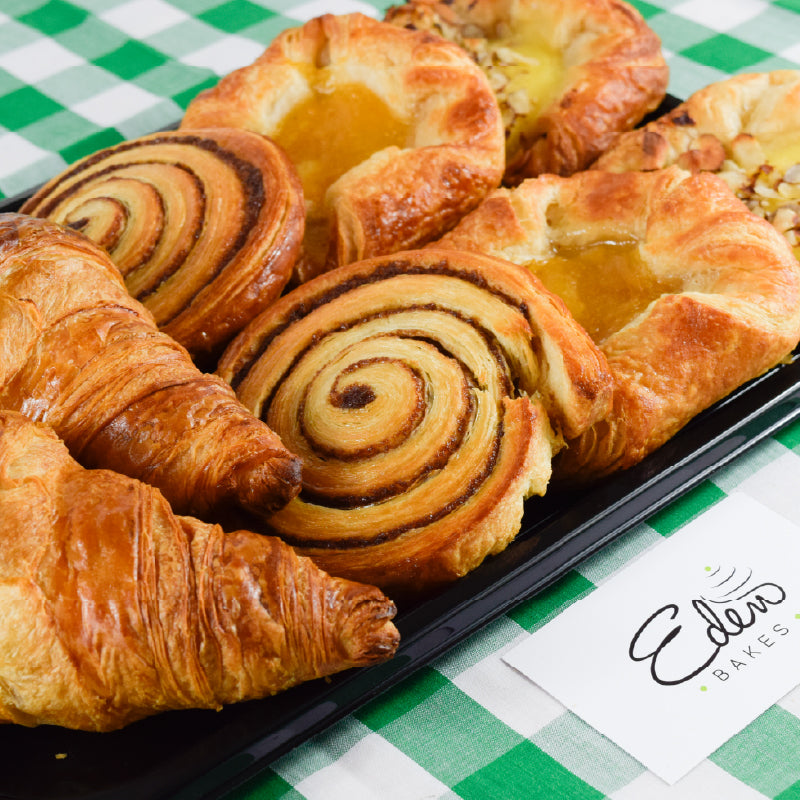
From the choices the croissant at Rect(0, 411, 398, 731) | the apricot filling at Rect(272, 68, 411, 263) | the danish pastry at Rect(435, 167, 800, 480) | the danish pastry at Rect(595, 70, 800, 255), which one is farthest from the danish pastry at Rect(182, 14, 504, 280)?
the croissant at Rect(0, 411, 398, 731)

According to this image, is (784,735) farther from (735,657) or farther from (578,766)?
(578,766)

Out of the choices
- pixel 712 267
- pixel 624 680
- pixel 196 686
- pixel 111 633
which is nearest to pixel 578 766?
pixel 624 680

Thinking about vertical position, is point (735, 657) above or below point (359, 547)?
below

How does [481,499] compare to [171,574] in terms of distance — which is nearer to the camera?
[171,574]

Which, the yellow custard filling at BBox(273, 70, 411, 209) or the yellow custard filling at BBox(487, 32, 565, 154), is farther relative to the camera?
the yellow custard filling at BBox(487, 32, 565, 154)

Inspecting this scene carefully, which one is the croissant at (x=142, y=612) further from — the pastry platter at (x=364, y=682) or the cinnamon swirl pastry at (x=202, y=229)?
the cinnamon swirl pastry at (x=202, y=229)

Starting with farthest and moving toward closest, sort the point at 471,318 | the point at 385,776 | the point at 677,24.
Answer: the point at 677,24 < the point at 471,318 < the point at 385,776

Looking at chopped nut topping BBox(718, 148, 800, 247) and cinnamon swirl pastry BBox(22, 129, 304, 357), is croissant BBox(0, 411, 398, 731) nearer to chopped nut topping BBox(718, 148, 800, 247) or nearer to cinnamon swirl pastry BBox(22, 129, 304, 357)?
cinnamon swirl pastry BBox(22, 129, 304, 357)
